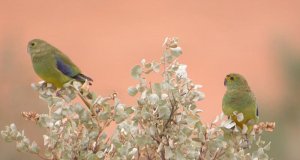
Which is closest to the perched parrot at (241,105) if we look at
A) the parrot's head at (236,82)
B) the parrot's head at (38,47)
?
the parrot's head at (236,82)

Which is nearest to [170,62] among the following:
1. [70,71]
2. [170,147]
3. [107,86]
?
[170,147]

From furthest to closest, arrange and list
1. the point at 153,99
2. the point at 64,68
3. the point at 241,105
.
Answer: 1. the point at 64,68
2. the point at 241,105
3. the point at 153,99

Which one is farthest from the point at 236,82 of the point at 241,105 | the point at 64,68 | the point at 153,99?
the point at 153,99

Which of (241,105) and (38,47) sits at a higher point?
(38,47)

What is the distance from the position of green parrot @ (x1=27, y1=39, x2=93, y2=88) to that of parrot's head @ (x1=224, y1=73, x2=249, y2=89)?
1.04 feet

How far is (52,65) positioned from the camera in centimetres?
201

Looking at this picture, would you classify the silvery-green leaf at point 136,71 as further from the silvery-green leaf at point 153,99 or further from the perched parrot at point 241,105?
the perched parrot at point 241,105

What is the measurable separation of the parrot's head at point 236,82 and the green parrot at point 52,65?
318 millimetres

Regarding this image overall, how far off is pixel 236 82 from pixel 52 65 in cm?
41

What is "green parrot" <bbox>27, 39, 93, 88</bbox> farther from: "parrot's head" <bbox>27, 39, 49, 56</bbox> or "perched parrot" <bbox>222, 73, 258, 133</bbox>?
"perched parrot" <bbox>222, 73, 258, 133</bbox>

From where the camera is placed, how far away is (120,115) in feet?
5.12

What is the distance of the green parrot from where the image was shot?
6.46ft

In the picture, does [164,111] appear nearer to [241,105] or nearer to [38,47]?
[241,105]

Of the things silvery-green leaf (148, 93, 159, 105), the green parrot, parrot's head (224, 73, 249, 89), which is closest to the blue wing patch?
the green parrot
